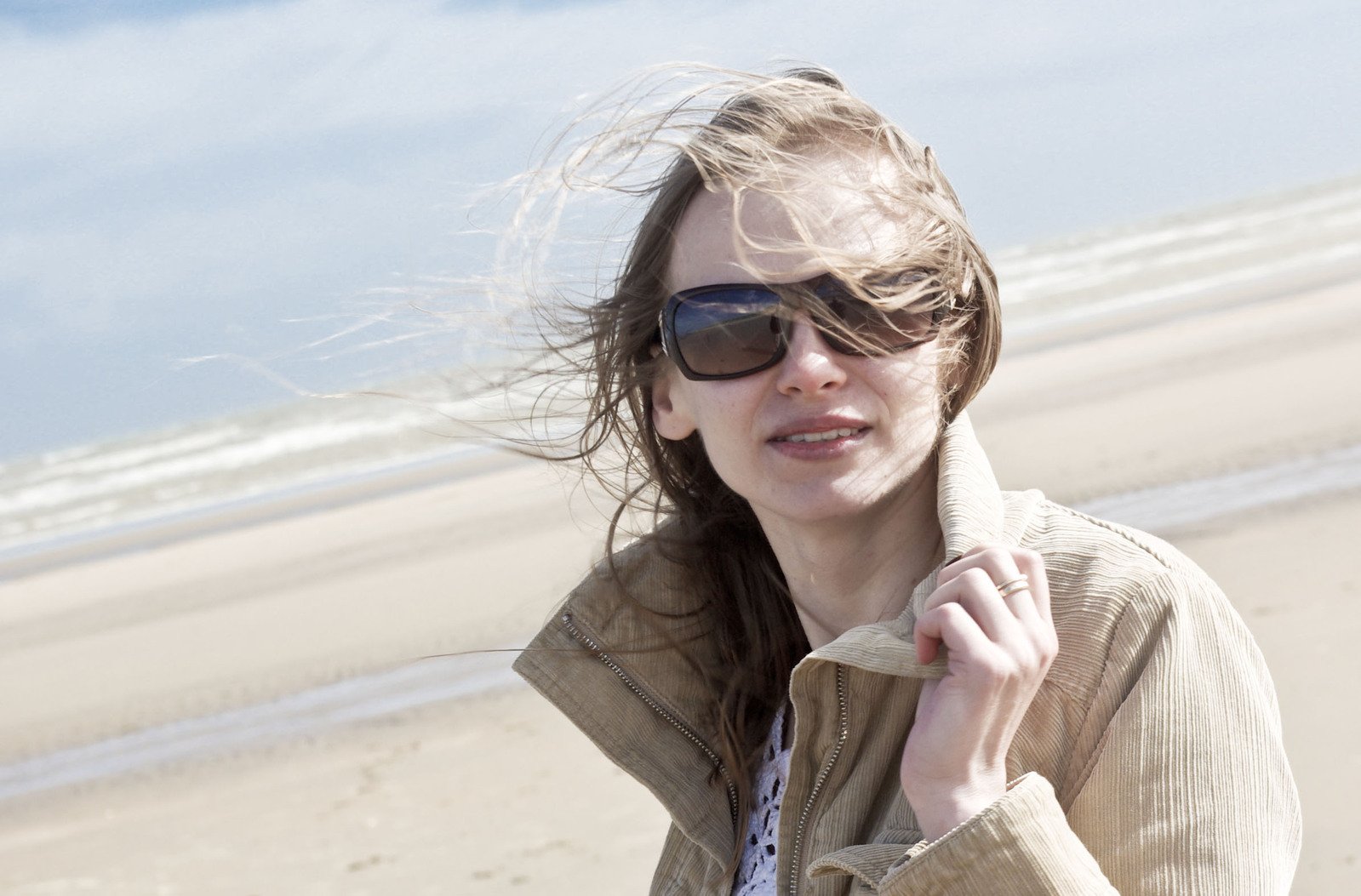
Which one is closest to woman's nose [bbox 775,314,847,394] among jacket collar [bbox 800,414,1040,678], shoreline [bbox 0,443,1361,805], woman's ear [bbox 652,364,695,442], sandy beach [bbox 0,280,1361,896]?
jacket collar [bbox 800,414,1040,678]

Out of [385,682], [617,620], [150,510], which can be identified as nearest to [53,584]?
[150,510]

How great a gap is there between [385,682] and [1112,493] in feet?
17.4

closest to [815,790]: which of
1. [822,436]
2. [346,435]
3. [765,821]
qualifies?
[765,821]

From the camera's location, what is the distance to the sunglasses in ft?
6.51

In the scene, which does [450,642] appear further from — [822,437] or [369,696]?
[822,437]

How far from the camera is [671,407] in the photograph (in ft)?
8.11

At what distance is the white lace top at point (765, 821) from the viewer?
2.18 metres

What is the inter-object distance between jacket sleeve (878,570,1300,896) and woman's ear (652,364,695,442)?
1.00 metres

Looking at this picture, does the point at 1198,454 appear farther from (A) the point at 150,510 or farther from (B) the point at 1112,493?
(A) the point at 150,510

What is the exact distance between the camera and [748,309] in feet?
6.70

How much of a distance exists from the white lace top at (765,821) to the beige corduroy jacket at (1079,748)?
21 centimetres

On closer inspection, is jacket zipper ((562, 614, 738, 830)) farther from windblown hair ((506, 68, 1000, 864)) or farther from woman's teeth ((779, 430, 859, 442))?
woman's teeth ((779, 430, 859, 442))

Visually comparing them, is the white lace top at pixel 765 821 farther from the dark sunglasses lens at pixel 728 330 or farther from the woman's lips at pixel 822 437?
the dark sunglasses lens at pixel 728 330

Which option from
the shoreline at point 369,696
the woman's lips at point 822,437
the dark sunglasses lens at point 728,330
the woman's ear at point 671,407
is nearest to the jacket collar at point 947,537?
the woman's lips at point 822,437
